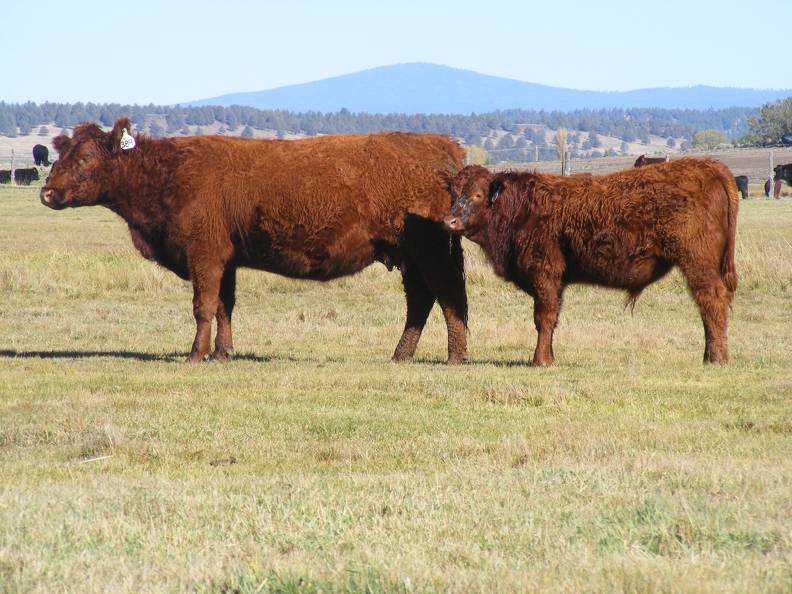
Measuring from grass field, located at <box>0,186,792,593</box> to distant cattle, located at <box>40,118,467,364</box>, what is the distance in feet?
3.01

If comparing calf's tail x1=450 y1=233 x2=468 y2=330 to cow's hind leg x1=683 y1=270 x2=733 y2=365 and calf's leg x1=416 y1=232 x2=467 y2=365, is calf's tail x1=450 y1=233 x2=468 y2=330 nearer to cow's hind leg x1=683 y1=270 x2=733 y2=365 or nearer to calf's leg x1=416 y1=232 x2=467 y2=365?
calf's leg x1=416 y1=232 x2=467 y2=365

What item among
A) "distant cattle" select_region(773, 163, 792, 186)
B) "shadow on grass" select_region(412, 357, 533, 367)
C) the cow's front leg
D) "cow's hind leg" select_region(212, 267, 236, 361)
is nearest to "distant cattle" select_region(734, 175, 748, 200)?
"distant cattle" select_region(773, 163, 792, 186)

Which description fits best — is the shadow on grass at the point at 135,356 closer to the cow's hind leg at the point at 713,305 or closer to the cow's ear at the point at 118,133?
the cow's ear at the point at 118,133

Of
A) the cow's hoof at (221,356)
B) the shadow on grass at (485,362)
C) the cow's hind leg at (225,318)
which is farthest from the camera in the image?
the cow's hind leg at (225,318)

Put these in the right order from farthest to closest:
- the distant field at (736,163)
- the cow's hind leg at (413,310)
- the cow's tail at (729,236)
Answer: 1. the distant field at (736,163)
2. the cow's hind leg at (413,310)
3. the cow's tail at (729,236)

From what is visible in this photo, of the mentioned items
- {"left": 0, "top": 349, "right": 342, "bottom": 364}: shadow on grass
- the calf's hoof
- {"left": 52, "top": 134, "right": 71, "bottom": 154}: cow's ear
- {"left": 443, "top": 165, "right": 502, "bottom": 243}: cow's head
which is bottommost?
{"left": 0, "top": 349, "right": 342, "bottom": 364}: shadow on grass

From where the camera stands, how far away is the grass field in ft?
17.0

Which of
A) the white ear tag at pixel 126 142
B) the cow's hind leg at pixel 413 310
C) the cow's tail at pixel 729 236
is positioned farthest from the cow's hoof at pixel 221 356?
the cow's tail at pixel 729 236

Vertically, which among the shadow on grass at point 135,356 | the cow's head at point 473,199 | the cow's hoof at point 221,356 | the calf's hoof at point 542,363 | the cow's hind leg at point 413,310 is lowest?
the shadow on grass at point 135,356

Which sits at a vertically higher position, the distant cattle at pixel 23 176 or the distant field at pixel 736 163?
the distant field at pixel 736 163

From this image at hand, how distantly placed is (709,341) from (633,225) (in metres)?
1.41

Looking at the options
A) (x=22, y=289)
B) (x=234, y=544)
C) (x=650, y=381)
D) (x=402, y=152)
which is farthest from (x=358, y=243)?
(x=22, y=289)

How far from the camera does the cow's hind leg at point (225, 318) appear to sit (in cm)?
1355

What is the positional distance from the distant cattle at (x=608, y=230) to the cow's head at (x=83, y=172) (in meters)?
3.82
